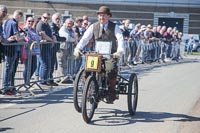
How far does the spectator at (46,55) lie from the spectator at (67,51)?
25.2 inches

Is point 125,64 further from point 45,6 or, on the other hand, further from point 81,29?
point 45,6

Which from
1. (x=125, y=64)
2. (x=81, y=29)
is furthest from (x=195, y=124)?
(x=125, y=64)

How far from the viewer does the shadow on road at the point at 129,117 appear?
8.43 m

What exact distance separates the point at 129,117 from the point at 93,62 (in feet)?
4.62

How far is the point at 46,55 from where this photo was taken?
41.3ft

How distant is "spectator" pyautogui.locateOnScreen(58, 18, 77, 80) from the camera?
1357cm

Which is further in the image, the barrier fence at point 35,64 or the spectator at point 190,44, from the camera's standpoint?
the spectator at point 190,44

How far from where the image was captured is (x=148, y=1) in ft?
180

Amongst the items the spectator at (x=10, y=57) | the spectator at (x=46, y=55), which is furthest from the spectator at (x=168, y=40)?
the spectator at (x=10, y=57)

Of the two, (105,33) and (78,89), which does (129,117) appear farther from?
(105,33)

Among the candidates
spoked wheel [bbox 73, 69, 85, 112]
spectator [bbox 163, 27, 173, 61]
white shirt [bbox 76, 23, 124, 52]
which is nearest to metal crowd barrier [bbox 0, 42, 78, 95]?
white shirt [bbox 76, 23, 124, 52]

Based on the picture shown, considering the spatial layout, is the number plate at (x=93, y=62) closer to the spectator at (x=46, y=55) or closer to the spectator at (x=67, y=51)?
the spectator at (x=46, y=55)

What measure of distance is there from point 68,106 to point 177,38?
19.2 m

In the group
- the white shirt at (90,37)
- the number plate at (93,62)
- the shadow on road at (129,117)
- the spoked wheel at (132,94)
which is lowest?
the shadow on road at (129,117)
